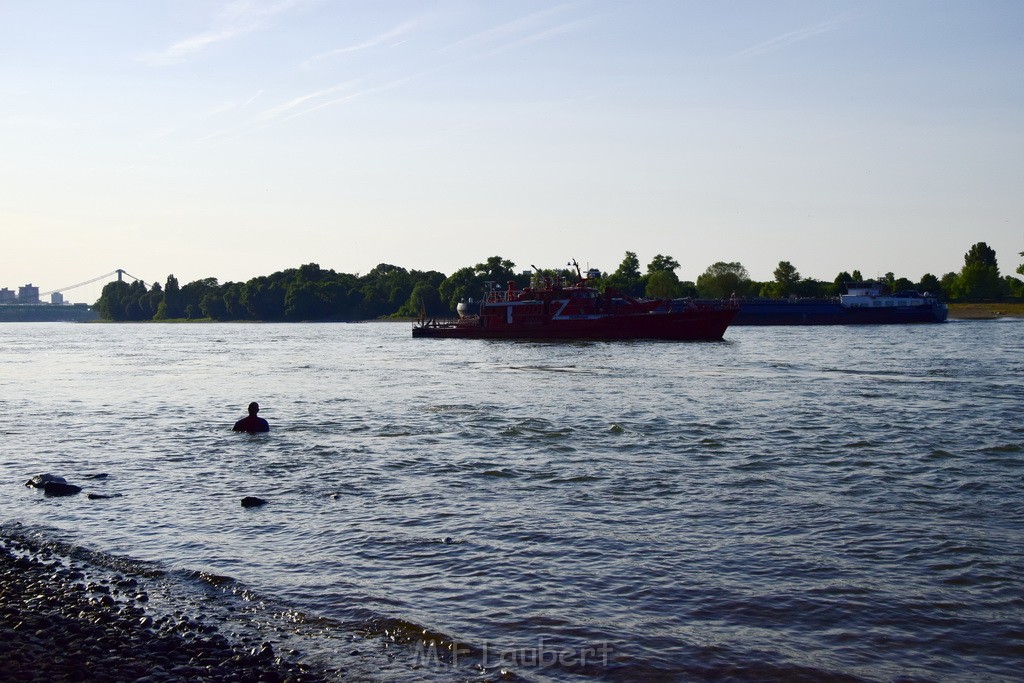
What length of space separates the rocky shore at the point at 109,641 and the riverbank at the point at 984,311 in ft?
545

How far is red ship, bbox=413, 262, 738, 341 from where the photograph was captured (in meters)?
84.8

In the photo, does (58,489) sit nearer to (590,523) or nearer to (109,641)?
(109,641)

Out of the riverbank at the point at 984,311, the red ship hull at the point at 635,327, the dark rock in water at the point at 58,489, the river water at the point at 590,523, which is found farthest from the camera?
the riverbank at the point at 984,311

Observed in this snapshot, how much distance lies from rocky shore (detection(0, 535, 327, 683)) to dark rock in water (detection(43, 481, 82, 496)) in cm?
562

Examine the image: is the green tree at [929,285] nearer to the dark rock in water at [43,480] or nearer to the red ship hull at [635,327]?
the red ship hull at [635,327]

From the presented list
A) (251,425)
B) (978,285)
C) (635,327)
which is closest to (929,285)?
(978,285)

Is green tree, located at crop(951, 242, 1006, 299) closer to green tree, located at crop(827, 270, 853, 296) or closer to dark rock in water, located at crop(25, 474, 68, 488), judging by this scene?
green tree, located at crop(827, 270, 853, 296)

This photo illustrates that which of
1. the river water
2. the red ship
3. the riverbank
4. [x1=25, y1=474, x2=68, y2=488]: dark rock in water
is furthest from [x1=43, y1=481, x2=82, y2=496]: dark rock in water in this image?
the riverbank

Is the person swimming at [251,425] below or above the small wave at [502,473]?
above

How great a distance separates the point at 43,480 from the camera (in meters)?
17.2

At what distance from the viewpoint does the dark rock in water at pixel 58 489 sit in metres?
16.5

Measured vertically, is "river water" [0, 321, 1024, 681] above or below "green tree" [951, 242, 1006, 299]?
below

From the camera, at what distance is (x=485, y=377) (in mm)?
50375

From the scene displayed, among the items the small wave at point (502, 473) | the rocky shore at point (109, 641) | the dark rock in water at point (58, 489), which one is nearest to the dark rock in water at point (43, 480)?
the dark rock in water at point (58, 489)
